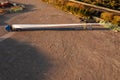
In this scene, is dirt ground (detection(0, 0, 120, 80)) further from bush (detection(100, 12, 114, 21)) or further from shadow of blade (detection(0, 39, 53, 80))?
bush (detection(100, 12, 114, 21))

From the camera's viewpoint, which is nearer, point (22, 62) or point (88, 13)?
point (22, 62)

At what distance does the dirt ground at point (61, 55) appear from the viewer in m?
9.90

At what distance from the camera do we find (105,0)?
17.7 metres

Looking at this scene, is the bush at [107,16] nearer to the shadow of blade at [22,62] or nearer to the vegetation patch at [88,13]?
the vegetation patch at [88,13]

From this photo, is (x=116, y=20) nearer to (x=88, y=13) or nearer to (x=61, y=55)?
(x=88, y=13)

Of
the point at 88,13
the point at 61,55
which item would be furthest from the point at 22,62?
the point at 88,13

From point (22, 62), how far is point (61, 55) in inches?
95.6

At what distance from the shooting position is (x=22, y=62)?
10.9 meters

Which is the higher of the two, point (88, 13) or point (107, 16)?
point (107, 16)

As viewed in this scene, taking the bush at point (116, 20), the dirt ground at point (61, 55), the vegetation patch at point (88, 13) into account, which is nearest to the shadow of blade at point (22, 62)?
the dirt ground at point (61, 55)

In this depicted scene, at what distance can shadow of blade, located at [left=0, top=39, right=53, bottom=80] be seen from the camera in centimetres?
981

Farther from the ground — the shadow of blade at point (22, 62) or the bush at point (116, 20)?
the bush at point (116, 20)

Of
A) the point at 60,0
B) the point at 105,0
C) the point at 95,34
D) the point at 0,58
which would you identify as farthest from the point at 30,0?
the point at 0,58

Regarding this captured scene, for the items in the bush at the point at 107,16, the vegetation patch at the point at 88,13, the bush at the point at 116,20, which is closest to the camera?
the bush at the point at 116,20
